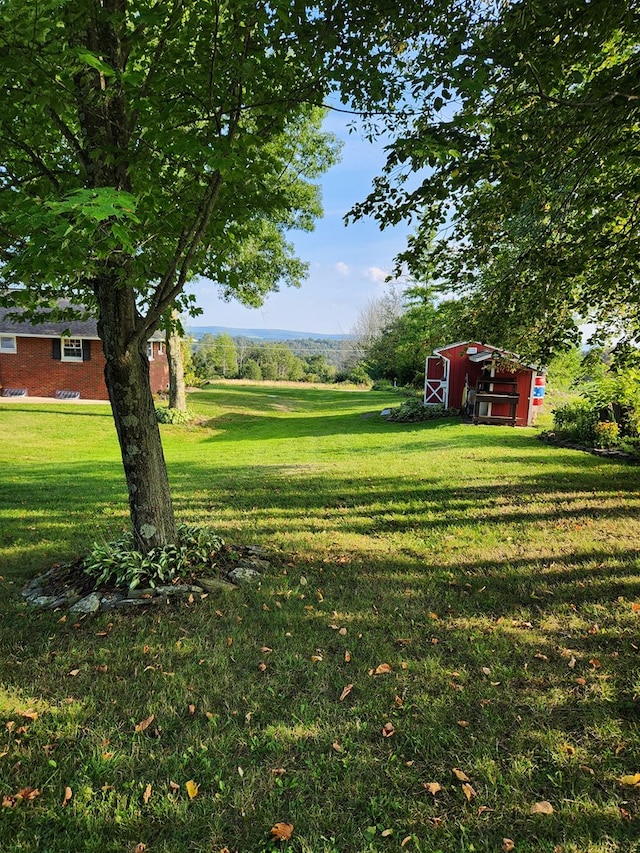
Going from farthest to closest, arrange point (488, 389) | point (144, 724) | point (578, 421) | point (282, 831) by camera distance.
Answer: point (488, 389), point (578, 421), point (144, 724), point (282, 831)

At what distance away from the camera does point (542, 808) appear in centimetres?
218

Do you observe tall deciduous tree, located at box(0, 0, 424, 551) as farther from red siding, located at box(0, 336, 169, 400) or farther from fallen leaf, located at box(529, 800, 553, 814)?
red siding, located at box(0, 336, 169, 400)

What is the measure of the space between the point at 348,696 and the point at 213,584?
1922 millimetres

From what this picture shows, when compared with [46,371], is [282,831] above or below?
below

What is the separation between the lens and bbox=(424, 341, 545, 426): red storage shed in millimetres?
18984

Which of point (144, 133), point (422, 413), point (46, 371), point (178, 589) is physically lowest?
point (178, 589)

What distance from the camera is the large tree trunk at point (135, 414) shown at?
4.24m

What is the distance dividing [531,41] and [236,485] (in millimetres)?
7675

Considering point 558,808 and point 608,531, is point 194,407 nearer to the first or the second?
point 608,531

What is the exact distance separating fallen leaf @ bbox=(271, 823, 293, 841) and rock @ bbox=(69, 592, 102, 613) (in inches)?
102

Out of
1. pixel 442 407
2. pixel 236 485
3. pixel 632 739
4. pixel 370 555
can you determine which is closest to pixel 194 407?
pixel 442 407

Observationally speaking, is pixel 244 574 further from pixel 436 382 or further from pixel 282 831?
pixel 436 382

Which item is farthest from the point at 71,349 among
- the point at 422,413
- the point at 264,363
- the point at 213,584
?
the point at 264,363

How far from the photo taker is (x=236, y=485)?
9.29 m
